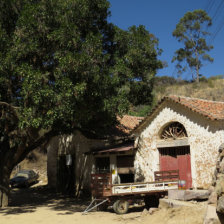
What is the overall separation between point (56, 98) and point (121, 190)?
487 cm

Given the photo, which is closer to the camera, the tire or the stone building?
the stone building

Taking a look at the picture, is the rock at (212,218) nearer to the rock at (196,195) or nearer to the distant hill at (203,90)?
the rock at (196,195)

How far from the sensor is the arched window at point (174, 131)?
49.2 ft

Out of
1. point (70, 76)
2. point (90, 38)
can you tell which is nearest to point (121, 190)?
point (70, 76)

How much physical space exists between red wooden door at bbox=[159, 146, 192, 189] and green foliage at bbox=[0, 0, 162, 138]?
3624 mm

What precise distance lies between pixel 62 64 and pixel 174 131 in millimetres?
6912

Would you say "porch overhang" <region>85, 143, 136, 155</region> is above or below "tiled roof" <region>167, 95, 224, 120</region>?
below

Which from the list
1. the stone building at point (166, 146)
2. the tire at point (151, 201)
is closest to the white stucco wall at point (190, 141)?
the stone building at point (166, 146)

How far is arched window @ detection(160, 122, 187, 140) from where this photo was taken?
590 inches

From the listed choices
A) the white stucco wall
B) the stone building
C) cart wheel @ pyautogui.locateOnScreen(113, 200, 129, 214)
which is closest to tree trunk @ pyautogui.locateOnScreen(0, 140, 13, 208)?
the stone building

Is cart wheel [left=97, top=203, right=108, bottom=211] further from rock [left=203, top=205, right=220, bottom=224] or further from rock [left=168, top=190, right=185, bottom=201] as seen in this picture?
rock [left=203, top=205, right=220, bottom=224]

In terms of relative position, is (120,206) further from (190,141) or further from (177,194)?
(190,141)

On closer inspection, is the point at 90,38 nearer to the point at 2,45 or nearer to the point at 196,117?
the point at 2,45

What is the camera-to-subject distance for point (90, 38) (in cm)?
1318
